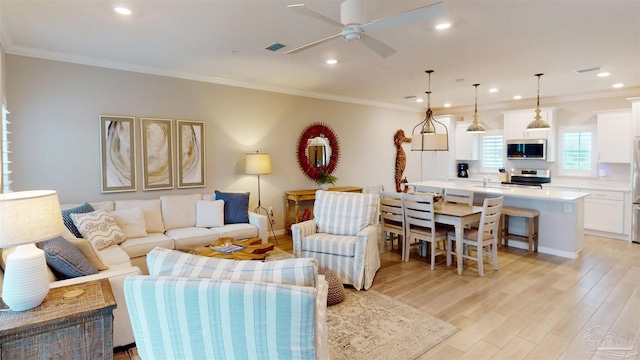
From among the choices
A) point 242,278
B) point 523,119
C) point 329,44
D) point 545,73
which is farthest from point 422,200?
point 523,119

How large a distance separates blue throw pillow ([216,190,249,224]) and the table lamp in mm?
2869

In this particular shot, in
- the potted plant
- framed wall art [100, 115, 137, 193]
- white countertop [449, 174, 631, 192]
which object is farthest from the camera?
the potted plant

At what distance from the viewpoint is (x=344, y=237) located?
377 centimetres

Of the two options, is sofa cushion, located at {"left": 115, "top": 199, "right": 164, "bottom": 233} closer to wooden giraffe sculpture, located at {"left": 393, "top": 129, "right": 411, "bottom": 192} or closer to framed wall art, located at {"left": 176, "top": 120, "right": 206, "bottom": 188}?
framed wall art, located at {"left": 176, "top": 120, "right": 206, "bottom": 188}

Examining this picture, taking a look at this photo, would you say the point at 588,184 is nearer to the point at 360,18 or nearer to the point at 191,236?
the point at 360,18

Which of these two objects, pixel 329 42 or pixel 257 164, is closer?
pixel 329 42

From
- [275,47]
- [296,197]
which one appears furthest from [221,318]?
[296,197]

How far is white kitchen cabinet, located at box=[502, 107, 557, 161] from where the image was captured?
6547mm

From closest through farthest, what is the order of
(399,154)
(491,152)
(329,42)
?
1. (329,42)
2. (491,152)
3. (399,154)

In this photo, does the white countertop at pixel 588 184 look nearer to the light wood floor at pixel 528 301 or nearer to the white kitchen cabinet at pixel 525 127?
the white kitchen cabinet at pixel 525 127

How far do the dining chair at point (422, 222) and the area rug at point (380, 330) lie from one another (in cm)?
121

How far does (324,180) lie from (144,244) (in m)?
3.35

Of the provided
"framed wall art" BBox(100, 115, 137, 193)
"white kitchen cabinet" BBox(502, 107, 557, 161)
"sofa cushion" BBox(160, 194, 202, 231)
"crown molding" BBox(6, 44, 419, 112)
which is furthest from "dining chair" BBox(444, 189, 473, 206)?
"framed wall art" BBox(100, 115, 137, 193)

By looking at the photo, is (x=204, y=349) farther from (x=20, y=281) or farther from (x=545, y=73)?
(x=545, y=73)
